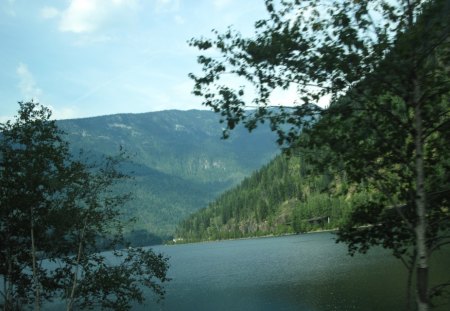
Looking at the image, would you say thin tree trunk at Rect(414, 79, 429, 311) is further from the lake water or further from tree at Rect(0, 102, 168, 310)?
the lake water

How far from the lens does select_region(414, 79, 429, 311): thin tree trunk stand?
10156mm

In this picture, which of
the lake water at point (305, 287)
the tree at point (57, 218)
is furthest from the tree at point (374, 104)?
the lake water at point (305, 287)

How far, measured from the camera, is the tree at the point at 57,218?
22.2 metres

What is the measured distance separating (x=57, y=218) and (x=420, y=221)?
18.2 m

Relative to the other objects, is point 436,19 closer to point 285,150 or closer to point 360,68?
point 360,68

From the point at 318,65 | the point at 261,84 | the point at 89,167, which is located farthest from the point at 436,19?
the point at 89,167

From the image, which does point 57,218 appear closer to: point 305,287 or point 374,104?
point 374,104

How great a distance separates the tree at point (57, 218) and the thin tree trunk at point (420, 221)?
16358mm

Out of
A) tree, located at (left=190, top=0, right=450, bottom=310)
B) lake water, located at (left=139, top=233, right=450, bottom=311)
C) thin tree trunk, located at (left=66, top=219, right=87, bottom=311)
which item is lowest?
lake water, located at (left=139, top=233, right=450, bottom=311)

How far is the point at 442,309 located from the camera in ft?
146

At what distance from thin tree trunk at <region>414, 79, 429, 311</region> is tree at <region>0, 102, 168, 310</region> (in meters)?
16.4

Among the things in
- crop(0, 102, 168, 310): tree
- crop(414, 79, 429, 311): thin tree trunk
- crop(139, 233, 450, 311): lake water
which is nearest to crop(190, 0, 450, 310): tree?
crop(414, 79, 429, 311): thin tree trunk

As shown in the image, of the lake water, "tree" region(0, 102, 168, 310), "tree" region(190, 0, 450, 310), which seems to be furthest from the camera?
the lake water

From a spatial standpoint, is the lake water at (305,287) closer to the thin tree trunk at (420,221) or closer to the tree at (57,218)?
the tree at (57,218)
